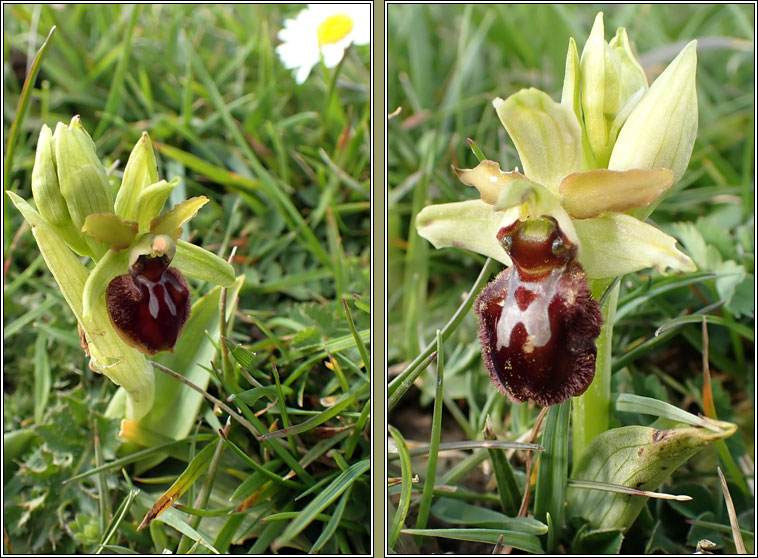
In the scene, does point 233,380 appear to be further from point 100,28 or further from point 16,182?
point 100,28

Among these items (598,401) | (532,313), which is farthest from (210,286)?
(598,401)

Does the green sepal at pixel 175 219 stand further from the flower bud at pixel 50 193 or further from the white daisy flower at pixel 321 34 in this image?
the white daisy flower at pixel 321 34

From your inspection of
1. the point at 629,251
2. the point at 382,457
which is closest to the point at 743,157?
the point at 629,251

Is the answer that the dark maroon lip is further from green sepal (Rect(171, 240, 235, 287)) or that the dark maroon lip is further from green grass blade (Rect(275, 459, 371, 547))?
green grass blade (Rect(275, 459, 371, 547))

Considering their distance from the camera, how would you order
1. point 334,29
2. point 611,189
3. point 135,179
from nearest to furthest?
1. point 611,189
2. point 135,179
3. point 334,29

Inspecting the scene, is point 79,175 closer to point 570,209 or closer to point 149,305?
point 149,305

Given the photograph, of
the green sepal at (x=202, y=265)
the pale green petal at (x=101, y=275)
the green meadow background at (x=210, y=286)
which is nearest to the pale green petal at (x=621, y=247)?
the green meadow background at (x=210, y=286)
